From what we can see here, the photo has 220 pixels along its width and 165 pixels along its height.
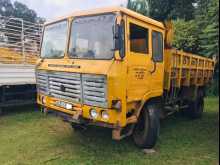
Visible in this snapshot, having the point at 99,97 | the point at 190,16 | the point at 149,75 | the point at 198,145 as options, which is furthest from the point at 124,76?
the point at 190,16

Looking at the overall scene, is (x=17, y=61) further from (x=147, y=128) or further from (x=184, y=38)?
(x=184, y=38)

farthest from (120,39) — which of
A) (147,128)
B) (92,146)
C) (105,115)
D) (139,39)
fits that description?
(92,146)

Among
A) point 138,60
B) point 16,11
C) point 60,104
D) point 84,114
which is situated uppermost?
point 16,11

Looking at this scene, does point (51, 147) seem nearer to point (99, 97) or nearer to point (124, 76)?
point (99, 97)

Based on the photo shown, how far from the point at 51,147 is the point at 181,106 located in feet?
12.9

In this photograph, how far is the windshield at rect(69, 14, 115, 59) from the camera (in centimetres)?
545

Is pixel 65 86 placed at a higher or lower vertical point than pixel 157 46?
lower

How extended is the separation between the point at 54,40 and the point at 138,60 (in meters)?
1.74

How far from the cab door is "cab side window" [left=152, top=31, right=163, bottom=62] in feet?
0.68

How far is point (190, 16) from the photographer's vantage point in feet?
59.5

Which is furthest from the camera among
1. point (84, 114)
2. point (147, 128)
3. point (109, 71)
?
point (147, 128)

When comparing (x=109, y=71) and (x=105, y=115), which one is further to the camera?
(x=105, y=115)

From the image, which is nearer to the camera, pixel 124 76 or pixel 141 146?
pixel 124 76

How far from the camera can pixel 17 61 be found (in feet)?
31.7
